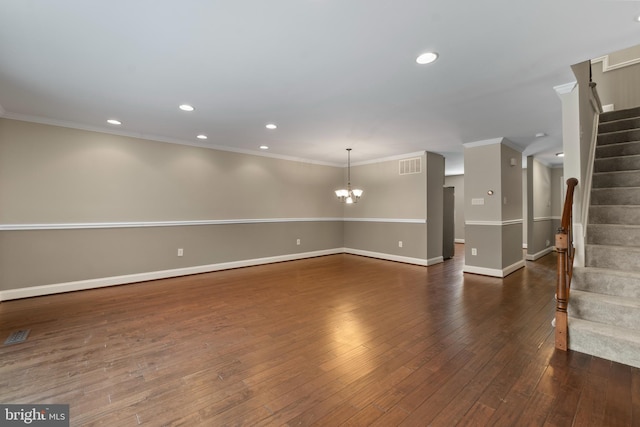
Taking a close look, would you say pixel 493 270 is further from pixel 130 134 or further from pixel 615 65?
pixel 130 134

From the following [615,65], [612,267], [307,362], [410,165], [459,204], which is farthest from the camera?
[459,204]

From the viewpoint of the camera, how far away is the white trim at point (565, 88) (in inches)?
106

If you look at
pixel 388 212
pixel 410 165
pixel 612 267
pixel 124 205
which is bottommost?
pixel 612 267

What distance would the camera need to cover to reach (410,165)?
6074 millimetres

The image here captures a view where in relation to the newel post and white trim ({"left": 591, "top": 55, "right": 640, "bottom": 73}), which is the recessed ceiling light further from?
white trim ({"left": 591, "top": 55, "right": 640, "bottom": 73})

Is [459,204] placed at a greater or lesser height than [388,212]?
greater

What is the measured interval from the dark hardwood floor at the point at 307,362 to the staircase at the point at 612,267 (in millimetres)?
173

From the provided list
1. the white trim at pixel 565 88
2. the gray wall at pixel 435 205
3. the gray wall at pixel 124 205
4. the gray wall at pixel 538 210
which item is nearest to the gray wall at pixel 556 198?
the gray wall at pixel 538 210

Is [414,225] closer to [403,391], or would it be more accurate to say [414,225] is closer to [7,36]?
[403,391]

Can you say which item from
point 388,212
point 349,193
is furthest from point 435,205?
point 349,193

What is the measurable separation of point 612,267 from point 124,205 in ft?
20.8

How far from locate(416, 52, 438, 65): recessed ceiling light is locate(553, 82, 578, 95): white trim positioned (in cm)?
153

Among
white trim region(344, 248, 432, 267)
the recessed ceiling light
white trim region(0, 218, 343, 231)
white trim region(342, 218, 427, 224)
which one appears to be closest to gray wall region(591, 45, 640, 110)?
white trim region(342, 218, 427, 224)

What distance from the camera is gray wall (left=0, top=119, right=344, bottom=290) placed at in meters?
3.71
